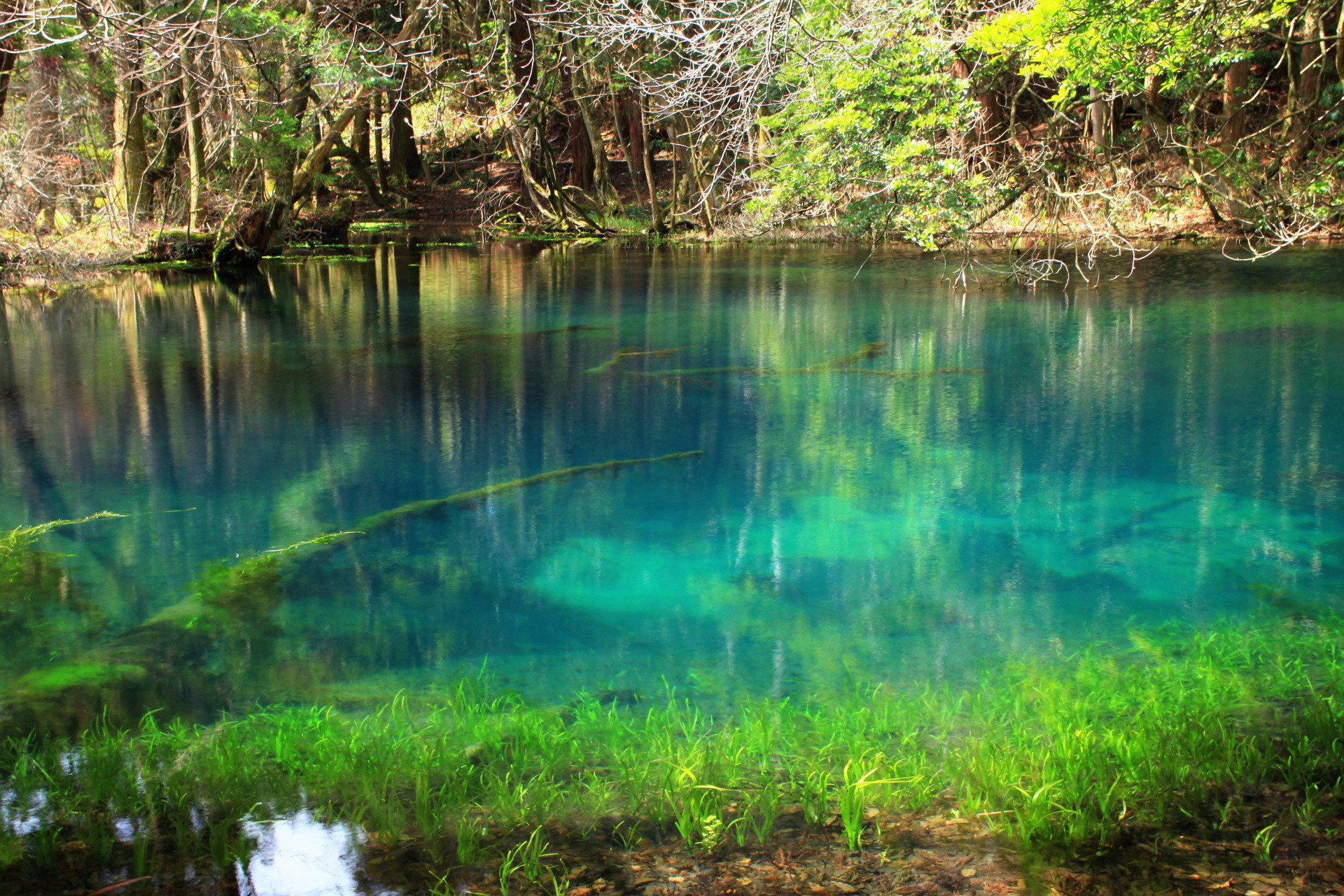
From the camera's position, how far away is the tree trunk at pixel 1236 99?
72.3 feet

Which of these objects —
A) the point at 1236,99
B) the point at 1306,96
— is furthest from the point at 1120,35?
the point at 1236,99

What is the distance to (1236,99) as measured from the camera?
22656 millimetres

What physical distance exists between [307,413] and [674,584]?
4.99 m

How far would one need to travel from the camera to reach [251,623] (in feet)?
16.7

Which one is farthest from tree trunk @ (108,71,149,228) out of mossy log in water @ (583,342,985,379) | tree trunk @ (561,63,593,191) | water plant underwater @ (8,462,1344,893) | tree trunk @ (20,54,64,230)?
water plant underwater @ (8,462,1344,893)

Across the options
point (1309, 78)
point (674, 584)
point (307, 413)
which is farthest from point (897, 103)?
point (1309, 78)

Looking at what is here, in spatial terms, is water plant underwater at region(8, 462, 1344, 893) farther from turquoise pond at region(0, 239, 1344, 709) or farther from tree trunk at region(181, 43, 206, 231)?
tree trunk at region(181, 43, 206, 231)

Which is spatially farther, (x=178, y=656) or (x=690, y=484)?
(x=690, y=484)

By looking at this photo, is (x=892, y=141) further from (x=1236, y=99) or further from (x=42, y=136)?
(x=42, y=136)

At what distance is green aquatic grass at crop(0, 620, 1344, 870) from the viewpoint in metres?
3.36

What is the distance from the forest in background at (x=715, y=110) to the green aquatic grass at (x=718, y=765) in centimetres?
426

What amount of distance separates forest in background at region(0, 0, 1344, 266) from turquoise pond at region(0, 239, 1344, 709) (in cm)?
211

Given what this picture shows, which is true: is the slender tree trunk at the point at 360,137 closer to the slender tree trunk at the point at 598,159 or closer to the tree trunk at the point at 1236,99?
the slender tree trunk at the point at 598,159

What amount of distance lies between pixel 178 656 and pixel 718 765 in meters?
2.62
